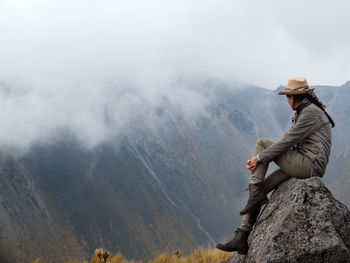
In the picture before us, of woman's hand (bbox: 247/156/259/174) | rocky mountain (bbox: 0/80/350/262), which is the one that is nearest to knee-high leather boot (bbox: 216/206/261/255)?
woman's hand (bbox: 247/156/259/174)

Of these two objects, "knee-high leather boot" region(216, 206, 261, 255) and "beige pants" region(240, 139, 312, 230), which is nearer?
"beige pants" region(240, 139, 312, 230)

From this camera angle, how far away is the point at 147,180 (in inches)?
4500

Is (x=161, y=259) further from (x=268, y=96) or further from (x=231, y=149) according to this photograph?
(x=268, y=96)

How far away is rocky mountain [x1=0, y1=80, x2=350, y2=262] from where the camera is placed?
82.4m

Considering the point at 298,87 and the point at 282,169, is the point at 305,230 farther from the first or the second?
the point at 298,87

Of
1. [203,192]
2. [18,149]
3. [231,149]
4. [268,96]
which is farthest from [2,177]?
[268,96]

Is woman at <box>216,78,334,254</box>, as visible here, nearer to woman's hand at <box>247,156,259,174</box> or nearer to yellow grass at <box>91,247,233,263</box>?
woman's hand at <box>247,156,259,174</box>

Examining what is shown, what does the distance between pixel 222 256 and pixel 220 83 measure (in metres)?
176

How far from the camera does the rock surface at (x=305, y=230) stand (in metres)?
4.28

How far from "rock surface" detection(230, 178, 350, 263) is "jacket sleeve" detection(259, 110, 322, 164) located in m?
0.57

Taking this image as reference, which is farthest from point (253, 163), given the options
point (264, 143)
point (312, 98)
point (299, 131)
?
point (312, 98)

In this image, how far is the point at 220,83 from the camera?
17988 centimetres

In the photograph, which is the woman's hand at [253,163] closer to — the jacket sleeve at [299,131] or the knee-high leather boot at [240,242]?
the jacket sleeve at [299,131]

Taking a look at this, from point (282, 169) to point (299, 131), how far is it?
722mm
